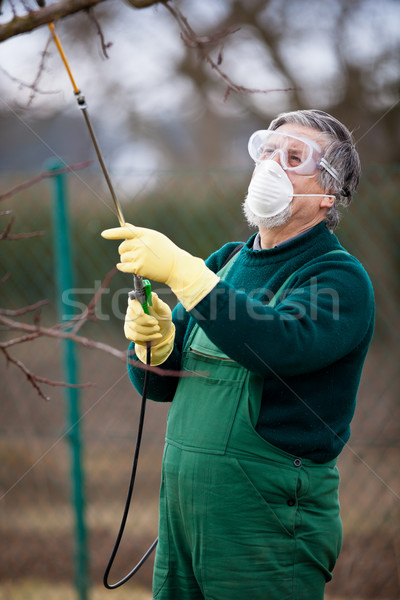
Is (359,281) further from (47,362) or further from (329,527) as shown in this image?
(47,362)

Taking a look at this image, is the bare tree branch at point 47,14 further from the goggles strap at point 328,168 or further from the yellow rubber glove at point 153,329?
the yellow rubber glove at point 153,329

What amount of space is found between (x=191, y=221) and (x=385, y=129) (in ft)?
9.53

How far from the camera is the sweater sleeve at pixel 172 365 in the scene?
1.81 m

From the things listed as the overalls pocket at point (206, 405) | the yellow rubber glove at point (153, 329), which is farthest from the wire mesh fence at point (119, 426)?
the overalls pocket at point (206, 405)

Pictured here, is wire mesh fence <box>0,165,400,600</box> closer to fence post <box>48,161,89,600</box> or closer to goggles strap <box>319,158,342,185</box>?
fence post <box>48,161,89,600</box>

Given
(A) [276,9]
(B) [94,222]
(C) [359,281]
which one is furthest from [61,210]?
(A) [276,9]

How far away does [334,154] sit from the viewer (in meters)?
1.70

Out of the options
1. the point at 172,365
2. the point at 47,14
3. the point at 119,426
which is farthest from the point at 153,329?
the point at 119,426

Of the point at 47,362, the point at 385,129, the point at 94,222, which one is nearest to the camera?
the point at 47,362

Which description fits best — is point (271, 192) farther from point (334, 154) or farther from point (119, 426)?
point (119, 426)

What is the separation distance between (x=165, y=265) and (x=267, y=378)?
39cm

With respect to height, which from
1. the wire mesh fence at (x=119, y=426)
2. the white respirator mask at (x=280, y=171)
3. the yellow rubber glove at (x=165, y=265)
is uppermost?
the white respirator mask at (x=280, y=171)

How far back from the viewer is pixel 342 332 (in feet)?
4.77

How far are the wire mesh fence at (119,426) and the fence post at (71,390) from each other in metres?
0.16
